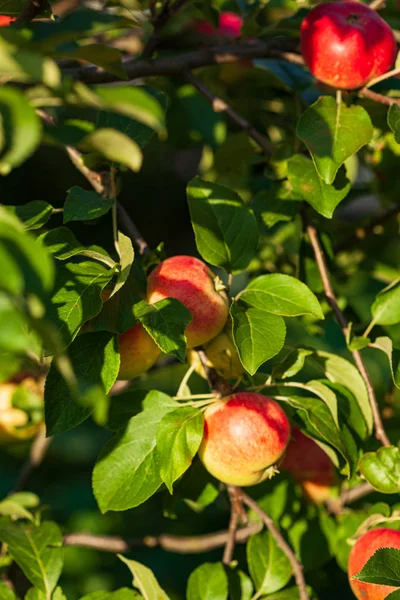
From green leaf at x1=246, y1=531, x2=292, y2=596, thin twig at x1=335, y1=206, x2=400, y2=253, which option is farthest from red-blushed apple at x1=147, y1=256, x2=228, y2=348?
thin twig at x1=335, y1=206, x2=400, y2=253

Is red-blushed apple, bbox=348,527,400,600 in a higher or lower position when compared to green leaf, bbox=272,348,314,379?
lower

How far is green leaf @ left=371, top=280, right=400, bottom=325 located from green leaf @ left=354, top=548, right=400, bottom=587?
349mm

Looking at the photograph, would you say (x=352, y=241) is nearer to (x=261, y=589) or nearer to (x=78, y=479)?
(x=261, y=589)

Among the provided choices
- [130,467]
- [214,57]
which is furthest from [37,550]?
[214,57]

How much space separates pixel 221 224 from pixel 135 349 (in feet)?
0.68

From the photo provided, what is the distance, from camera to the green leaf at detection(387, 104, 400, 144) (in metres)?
0.86

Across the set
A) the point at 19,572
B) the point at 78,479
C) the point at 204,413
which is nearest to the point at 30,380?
the point at 19,572

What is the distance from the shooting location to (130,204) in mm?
3803

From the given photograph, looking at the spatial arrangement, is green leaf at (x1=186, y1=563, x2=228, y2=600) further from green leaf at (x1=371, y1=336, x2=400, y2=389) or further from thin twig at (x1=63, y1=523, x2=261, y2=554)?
green leaf at (x1=371, y1=336, x2=400, y2=389)

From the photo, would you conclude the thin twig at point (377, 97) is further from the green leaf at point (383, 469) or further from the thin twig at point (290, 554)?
the thin twig at point (290, 554)

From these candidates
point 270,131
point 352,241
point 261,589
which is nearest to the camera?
point 261,589

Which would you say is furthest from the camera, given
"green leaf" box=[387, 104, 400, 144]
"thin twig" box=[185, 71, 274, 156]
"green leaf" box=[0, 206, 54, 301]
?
"thin twig" box=[185, 71, 274, 156]

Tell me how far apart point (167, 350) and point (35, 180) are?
2833 millimetres

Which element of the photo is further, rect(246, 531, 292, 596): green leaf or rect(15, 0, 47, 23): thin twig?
rect(246, 531, 292, 596): green leaf
